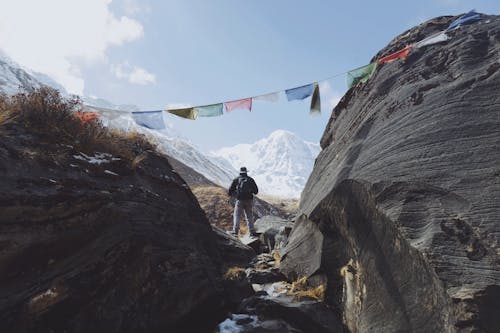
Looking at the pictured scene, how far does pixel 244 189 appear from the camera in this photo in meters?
13.9

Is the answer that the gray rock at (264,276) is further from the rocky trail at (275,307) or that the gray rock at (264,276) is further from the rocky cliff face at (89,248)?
the rocky cliff face at (89,248)

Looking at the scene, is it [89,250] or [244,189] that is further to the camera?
[244,189]

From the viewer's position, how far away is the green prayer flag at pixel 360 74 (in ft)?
30.2

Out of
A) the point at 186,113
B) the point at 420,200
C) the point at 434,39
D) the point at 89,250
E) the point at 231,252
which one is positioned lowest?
the point at 231,252

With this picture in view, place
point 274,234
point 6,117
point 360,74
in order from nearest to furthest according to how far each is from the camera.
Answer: point 6,117 → point 360,74 → point 274,234

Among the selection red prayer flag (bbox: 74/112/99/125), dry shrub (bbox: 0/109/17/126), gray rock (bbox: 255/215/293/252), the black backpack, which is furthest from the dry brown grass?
dry shrub (bbox: 0/109/17/126)

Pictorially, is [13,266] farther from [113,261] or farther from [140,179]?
[140,179]

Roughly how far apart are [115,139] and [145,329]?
441 centimetres

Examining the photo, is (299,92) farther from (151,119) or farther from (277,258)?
(277,258)

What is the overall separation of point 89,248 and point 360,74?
8.11 m

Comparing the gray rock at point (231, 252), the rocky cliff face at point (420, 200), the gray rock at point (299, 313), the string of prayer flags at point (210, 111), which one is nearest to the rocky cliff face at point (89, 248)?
the gray rock at point (299, 313)

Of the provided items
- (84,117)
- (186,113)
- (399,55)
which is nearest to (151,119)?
(186,113)

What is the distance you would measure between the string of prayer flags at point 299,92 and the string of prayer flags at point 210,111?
96.6 inches

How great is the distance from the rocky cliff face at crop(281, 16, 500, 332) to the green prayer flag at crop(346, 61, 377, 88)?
2.57 ft
